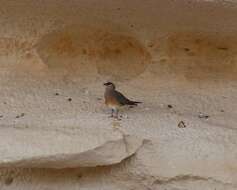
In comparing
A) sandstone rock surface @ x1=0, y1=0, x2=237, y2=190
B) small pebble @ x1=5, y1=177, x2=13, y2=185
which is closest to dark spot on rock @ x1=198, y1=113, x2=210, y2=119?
sandstone rock surface @ x1=0, y1=0, x2=237, y2=190

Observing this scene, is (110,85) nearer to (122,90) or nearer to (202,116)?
(122,90)

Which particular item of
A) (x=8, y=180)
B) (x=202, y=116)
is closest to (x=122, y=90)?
(x=202, y=116)

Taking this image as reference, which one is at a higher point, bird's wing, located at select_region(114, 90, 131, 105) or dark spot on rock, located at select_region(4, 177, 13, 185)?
bird's wing, located at select_region(114, 90, 131, 105)

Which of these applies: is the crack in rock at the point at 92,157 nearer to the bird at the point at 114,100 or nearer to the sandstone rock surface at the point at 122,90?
the sandstone rock surface at the point at 122,90

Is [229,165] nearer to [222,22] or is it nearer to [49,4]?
[222,22]

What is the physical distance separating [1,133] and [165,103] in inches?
17.0

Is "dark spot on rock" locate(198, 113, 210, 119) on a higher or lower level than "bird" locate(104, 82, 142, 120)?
lower

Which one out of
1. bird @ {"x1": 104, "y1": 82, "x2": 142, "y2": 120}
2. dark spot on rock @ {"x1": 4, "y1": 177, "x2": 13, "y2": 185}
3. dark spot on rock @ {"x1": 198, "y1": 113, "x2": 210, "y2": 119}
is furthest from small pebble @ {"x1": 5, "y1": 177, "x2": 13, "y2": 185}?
dark spot on rock @ {"x1": 198, "y1": 113, "x2": 210, "y2": 119}

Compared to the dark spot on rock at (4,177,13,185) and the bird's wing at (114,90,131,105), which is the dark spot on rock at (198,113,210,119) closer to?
the bird's wing at (114,90,131,105)

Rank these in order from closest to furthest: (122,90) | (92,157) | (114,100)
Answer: (92,157), (114,100), (122,90)

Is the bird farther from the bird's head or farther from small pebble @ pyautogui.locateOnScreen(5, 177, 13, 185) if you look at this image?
small pebble @ pyautogui.locateOnScreen(5, 177, 13, 185)

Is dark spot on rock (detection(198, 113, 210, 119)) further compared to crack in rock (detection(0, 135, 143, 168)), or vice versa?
dark spot on rock (detection(198, 113, 210, 119))

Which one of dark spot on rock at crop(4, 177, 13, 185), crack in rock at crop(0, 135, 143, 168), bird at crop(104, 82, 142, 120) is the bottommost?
dark spot on rock at crop(4, 177, 13, 185)

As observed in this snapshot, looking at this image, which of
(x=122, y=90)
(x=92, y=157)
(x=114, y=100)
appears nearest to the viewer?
(x=92, y=157)
